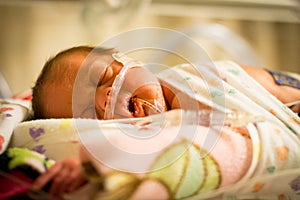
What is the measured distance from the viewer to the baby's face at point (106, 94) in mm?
787

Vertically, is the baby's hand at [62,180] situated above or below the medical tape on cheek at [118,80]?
below

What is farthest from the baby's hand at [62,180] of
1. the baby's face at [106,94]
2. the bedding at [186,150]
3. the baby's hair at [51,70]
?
the baby's hair at [51,70]

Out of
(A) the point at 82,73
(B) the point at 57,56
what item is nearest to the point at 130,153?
(A) the point at 82,73

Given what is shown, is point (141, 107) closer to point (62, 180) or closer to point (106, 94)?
point (106, 94)

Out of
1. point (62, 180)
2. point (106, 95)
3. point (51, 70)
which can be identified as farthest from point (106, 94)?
point (62, 180)

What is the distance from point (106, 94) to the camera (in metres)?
0.81

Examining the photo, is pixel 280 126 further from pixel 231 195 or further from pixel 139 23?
pixel 139 23

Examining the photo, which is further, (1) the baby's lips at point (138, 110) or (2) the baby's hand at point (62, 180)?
(1) the baby's lips at point (138, 110)

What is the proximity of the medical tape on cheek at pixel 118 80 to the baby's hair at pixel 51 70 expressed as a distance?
2 centimetres

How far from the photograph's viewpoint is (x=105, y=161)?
59cm

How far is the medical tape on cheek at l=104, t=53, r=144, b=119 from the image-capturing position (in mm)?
790

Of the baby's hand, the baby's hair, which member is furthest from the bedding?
the baby's hair

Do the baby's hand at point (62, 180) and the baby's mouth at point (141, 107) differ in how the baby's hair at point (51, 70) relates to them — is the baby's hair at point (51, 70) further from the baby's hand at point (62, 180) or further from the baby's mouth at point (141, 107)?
the baby's hand at point (62, 180)

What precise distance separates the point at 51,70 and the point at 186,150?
0.35 metres
